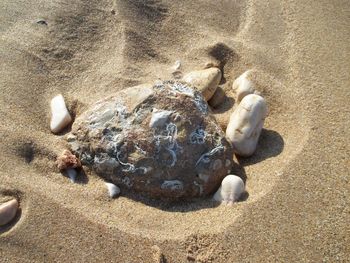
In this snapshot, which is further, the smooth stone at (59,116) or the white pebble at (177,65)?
the white pebble at (177,65)

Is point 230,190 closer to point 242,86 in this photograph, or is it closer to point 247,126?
point 247,126

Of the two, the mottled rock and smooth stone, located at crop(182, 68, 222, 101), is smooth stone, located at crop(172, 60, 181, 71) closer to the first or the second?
smooth stone, located at crop(182, 68, 222, 101)

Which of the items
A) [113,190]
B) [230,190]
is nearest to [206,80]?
[230,190]

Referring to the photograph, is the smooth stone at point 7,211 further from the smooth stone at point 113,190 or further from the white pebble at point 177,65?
the white pebble at point 177,65

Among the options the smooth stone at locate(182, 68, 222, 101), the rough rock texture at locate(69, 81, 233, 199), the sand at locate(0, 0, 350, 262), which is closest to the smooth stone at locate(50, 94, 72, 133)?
the sand at locate(0, 0, 350, 262)

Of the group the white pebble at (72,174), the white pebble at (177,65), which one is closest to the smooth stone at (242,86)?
the white pebble at (177,65)

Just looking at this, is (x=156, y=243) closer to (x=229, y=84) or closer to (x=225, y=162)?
(x=225, y=162)
